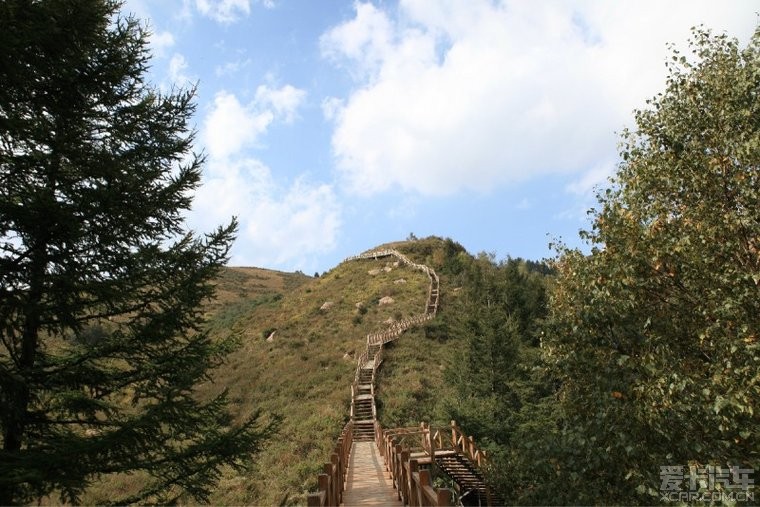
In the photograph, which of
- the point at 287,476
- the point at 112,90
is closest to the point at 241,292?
the point at 287,476

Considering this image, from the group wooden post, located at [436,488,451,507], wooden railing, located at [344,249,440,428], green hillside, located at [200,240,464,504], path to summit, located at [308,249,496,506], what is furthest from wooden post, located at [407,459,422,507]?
wooden railing, located at [344,249,440,428]

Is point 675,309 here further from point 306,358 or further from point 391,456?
point 306,358

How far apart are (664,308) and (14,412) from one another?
10314 millimetres

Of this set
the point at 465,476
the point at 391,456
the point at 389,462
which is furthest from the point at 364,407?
the point at 391,456

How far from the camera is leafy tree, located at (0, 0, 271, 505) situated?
6773mm

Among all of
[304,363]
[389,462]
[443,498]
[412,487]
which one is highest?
[304,363]

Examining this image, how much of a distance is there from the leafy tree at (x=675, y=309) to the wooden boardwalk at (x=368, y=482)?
4720mm

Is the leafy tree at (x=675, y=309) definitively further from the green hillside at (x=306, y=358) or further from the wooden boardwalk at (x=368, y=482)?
the green hillside at (x=306, y=358)

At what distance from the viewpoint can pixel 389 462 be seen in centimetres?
1441


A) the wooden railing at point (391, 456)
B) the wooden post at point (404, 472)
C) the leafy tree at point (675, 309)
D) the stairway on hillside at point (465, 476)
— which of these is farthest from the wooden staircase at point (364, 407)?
the leafy tree at point (675, 309)

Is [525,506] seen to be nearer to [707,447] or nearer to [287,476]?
[707,447]

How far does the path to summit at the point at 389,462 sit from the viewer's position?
26.6 feet

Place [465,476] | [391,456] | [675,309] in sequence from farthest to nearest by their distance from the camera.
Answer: [465,476] → [391,456] → [675,309]

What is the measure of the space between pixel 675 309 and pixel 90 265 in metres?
9.99
